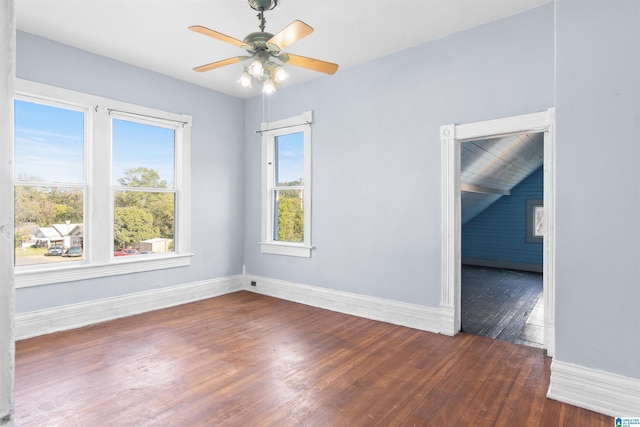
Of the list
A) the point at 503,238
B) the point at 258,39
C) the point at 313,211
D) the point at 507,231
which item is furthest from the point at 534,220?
the point at 258,39

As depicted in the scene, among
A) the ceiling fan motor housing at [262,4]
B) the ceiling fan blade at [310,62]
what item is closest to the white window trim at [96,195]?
the ceiling fan motor housing at [262,4]

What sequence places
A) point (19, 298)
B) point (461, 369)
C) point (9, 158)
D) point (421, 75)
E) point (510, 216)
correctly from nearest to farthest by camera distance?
point (9, 158) < point (461, 369) < point (19, 298) < point (421, 75) < point (510, 216)

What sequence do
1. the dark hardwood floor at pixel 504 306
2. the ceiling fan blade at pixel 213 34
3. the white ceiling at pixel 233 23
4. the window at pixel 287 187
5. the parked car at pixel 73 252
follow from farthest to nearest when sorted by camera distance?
the window at pixel 287 187 < the parked car at pixel 73 252 < the dark hardwood floor at pixel 504 306 < the white ceiling at pixel 233 23 < the ceiling fan blade at pixel 213 34

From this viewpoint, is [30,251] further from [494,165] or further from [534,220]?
[534,220]

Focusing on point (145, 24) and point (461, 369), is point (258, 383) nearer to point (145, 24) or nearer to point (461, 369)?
point (461, 369)

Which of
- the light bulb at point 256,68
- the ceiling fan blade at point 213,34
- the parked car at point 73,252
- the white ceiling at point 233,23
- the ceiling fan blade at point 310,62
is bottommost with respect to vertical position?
the parked car at point 73,252

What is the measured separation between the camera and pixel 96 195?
381cm

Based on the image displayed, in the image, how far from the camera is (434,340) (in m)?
3.29

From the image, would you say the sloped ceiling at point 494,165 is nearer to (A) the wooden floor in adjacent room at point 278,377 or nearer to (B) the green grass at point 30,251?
(A) the wooden floor in adjacent room at point 278,377

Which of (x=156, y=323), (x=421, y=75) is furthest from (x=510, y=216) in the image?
(x=156, y=323)

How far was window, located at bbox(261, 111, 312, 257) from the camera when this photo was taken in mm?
4562

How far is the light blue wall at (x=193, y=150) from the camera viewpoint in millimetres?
3449

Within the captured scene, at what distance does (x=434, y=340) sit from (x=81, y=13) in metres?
4.26

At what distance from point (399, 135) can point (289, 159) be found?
1.74m
